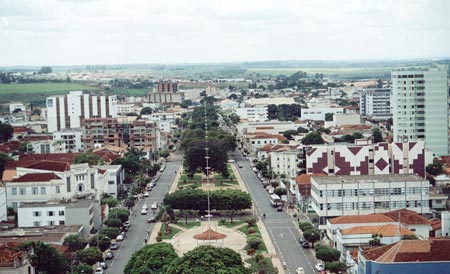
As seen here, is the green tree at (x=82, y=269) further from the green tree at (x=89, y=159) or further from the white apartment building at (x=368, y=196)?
the green tree at (x=89, y=159)

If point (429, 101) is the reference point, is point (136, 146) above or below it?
below

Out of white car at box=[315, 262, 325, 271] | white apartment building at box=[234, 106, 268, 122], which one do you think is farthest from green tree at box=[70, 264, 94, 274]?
white apartment building at box=[234, 106, 268, 122]

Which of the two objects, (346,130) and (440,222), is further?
(346,130)

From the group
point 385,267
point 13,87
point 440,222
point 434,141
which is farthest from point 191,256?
point 13,87

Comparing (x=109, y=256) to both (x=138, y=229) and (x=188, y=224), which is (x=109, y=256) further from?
(x=188, y=224)

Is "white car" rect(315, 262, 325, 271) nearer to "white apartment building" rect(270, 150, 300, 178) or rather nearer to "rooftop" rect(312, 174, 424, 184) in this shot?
"rooftop" rect(312, 174, 424, 184)

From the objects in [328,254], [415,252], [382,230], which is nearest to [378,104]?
[382,230]

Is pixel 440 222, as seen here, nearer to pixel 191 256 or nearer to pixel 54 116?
pixel 191 256
